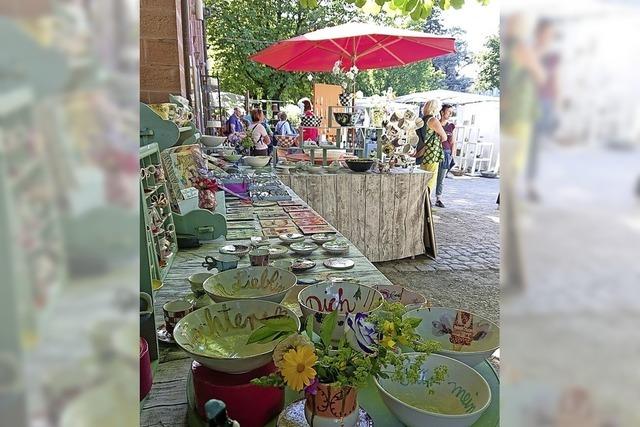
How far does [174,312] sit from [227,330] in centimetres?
24

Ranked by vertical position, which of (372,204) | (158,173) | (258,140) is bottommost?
(372,204)

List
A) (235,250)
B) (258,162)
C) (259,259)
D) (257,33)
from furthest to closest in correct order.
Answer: (257,33) < (258,162) < (235,250) < (259,259)

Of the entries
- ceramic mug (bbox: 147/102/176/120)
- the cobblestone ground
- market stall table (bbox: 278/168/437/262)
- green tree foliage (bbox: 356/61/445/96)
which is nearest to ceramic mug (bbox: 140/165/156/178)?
ceramic mug (bbox: 147/102/176/120)

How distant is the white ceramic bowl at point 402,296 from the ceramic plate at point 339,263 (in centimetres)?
43

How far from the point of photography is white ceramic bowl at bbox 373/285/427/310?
1404mm

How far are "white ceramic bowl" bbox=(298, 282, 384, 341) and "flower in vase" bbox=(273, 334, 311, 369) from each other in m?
0.46

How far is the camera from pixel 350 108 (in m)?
5.27

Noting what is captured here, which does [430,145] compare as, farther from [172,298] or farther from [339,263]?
[172,298]

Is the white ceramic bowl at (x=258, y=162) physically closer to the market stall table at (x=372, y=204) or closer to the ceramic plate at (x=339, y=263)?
the market stall table at (x=372, y=204)

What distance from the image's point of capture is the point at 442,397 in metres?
0.98

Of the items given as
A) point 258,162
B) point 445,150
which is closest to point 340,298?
point 258,162

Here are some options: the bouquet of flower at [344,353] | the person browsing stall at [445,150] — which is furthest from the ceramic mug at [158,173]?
the person browsing stall at [445,150]

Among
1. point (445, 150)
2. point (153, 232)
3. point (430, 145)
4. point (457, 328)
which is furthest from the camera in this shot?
point (445, 150)
